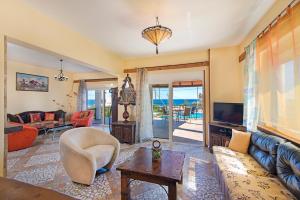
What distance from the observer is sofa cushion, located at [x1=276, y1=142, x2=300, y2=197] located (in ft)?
4.83

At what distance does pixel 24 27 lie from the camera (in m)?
2.38

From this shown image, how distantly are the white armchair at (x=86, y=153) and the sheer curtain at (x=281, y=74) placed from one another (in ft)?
8.89

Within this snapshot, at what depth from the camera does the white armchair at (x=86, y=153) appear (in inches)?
94.3

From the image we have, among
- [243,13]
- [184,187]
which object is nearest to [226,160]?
[184,187]

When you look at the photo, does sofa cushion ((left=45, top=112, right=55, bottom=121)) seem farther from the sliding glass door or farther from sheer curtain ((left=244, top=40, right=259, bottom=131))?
sheer curtain ((left=244, top=40, right=259, bottom=131))

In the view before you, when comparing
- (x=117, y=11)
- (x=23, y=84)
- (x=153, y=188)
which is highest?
(x=117, y=11)

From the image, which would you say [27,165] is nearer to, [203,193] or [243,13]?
[203,193]

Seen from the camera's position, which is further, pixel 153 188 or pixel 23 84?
pixel 23 84

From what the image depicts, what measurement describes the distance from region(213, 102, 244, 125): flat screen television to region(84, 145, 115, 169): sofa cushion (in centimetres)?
277

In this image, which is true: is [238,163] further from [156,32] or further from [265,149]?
[156,32]

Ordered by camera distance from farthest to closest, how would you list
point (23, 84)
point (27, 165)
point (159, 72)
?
point (23, 84) < point (159, 72) < point (27, 165)

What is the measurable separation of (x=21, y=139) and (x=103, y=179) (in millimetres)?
3007

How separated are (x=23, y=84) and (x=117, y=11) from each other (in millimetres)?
5415

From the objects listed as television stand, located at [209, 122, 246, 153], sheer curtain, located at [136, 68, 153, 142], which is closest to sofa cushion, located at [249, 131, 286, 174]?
television stand, located at [209, 122, 246, 153]
